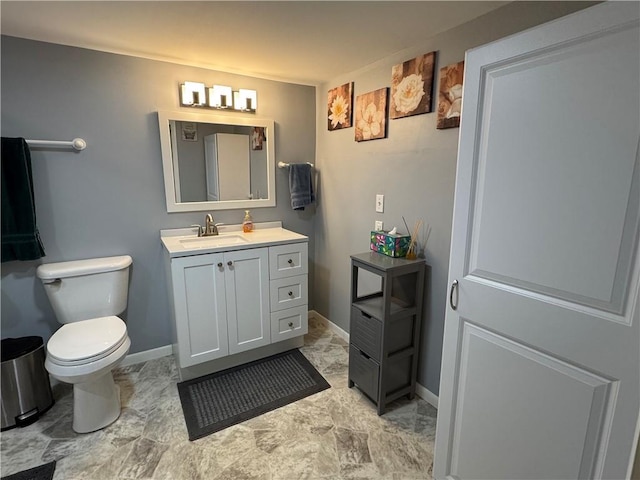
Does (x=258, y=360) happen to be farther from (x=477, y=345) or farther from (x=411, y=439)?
(x=477, y=345)

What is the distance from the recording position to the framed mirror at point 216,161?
2379mm

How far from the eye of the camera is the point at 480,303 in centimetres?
126

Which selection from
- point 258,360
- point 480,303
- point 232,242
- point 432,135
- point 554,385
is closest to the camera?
point 554,385

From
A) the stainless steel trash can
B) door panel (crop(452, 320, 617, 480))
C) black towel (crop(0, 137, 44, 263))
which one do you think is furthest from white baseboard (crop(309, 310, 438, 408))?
black towel (crop(0, 137, 44, 263))

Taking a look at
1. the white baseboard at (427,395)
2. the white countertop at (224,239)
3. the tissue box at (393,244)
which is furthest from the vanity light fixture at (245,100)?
the white baseboard at (427,395)

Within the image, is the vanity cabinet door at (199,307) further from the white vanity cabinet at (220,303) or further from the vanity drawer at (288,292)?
the vanity drawer at (288,292)

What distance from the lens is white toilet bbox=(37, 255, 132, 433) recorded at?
1700 mm

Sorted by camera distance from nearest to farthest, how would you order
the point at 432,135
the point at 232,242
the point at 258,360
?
the point at 432,135, the point at 232,242, the point at 258,360

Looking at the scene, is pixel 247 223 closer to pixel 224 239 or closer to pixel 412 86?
pixel 224 239

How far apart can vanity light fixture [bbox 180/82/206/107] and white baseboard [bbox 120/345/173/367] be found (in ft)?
6.12

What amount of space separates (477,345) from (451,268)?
0.32m

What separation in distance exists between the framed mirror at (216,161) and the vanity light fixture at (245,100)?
0.08 meters

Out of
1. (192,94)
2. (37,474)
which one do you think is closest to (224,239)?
(192,94)

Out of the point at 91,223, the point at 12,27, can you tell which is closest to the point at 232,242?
the point at 91,223
